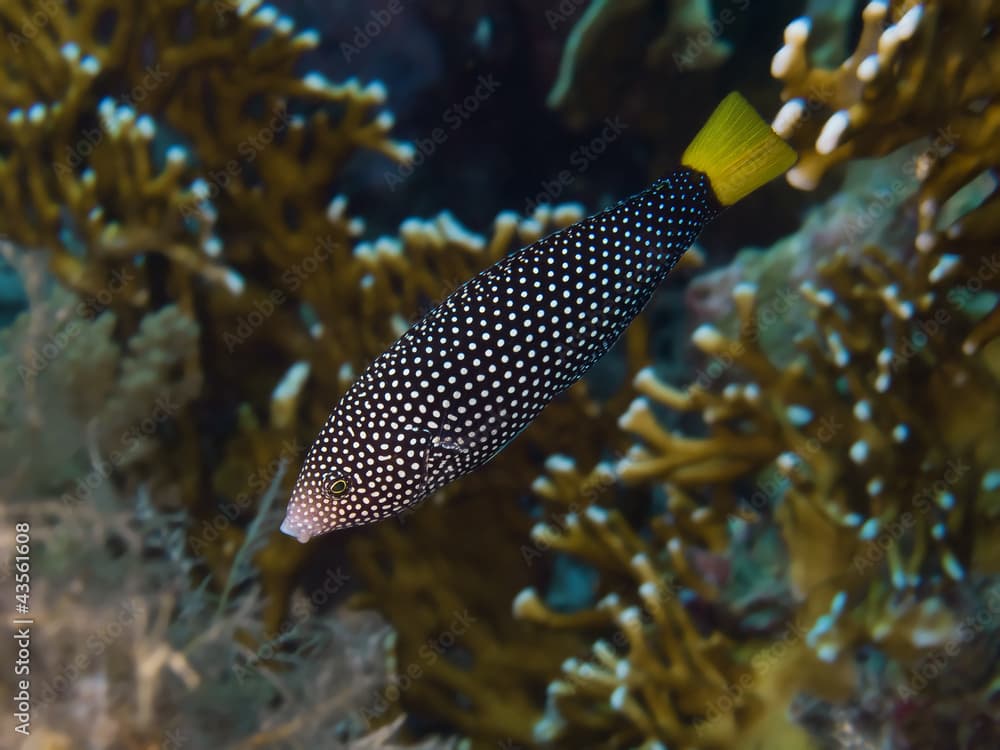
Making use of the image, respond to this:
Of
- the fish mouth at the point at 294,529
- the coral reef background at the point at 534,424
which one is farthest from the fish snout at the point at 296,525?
the coral reef background at the point at 534,424

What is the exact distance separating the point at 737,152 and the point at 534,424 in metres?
1.96

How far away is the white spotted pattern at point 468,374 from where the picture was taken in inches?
91.2

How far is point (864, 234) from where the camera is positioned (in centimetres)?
399

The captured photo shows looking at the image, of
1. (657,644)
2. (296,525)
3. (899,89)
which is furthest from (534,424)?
(899,89)

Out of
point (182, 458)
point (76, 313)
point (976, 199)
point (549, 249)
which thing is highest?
point (976, 199)

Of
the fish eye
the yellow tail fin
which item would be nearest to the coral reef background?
the yellow tail fin

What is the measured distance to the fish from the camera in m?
2.32

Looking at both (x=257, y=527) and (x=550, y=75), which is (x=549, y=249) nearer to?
(x=257, y=527)

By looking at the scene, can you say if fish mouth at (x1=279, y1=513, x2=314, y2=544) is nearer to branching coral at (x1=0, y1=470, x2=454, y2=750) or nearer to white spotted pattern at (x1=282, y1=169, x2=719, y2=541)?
white spotted pattern at (x1=282, y1=169, x2=719, y2=541)

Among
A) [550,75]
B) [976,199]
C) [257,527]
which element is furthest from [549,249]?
[550,75]

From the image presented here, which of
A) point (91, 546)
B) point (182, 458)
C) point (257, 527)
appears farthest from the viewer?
point (182, 458)

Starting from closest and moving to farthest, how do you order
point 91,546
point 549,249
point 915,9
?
point 549,249, point 915,9, point 91,546

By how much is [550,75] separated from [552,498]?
9.41 ft

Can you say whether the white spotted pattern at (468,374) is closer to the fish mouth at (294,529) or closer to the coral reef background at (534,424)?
the fish mouth at (294,529)
